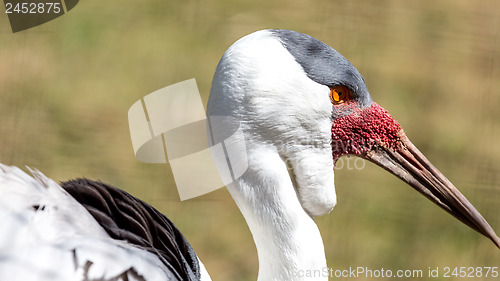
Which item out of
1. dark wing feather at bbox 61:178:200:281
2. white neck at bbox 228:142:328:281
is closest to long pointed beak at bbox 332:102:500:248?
white neck at bbox 228:142:328:281

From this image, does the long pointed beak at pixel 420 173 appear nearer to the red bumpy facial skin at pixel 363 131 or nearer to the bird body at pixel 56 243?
the red bumpy facial skin at pixel 363 131

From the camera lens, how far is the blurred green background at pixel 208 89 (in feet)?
13.1

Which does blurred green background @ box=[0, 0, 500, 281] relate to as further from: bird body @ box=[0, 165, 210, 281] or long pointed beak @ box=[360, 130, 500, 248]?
bird body @ box=[0, 165, 210, 281]

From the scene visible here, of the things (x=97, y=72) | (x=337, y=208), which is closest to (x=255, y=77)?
(x=337, y=208)

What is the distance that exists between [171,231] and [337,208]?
2169mm

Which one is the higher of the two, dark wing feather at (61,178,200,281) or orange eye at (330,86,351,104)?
orange eye at (330,86,351,104)

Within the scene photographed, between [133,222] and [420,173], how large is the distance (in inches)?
36.9

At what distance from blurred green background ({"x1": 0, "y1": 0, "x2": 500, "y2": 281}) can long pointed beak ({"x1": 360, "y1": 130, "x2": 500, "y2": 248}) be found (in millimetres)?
1583

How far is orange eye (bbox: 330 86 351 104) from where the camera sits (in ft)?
6.91

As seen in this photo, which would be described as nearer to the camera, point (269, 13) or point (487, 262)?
point (487, 262)

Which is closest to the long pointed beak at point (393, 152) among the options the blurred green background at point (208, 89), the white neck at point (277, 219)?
the white neck at point (277, 219)

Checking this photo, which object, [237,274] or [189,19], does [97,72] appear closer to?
[189,19]

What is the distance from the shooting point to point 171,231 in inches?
82.6

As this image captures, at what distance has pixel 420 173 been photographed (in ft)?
7.48
